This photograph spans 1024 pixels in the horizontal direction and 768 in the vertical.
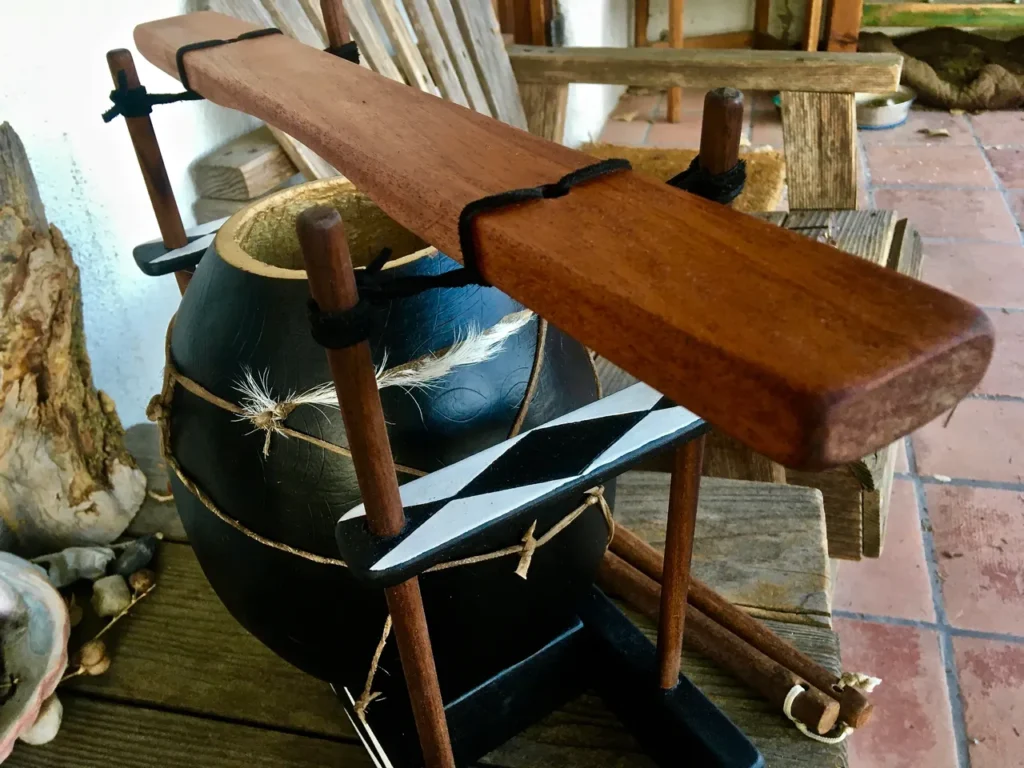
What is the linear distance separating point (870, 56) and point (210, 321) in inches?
51.9

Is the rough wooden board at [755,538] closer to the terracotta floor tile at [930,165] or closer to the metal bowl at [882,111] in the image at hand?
the terracotta floor tile at [930,165]

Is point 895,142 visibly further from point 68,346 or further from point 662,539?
point 68,346

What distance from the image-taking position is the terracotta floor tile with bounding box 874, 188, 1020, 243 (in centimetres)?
243

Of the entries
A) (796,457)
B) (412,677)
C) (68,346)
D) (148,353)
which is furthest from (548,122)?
(796,457)

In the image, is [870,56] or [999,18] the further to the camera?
[999,18]

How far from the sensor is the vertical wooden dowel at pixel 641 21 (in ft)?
11.1

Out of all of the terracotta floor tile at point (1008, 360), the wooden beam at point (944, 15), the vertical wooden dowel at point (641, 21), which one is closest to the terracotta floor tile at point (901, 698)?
the terracotta floor tile at point (1008, 360)

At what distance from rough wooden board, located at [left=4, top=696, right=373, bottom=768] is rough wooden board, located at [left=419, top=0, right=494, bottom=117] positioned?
3.85 ft

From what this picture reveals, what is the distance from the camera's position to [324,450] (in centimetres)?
57

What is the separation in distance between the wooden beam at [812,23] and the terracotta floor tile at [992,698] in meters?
2.36

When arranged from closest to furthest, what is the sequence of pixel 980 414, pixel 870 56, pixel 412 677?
pixel 412 677 < pixel 870 56 < pixel 980 414

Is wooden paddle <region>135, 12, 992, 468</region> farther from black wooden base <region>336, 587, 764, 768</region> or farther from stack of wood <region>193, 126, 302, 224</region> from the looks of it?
stack of wood <region>193, 126, 302, 224</region>

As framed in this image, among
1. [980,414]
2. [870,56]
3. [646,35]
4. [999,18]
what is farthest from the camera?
[646,35]

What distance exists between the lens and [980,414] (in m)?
1.83
